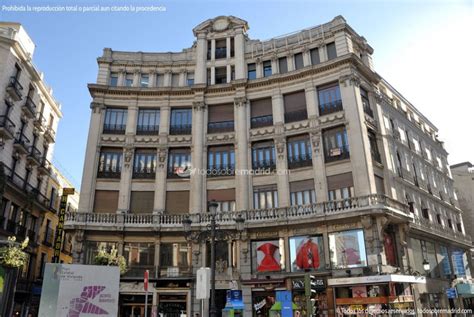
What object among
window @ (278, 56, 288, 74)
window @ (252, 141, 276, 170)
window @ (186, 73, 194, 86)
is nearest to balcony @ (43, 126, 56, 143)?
window @ (186, 73, 194, 86)

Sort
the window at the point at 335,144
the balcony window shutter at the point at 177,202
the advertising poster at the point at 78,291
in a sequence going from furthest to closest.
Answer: the balcony window shutter at the point at 177,202
the window at the point at 335,144
the advertising poster at the point at 78,291

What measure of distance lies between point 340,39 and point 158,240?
19.2 m

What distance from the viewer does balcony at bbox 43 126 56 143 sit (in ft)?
116

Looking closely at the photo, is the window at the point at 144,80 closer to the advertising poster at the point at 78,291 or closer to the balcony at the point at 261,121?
the balcony at the point at 261,121

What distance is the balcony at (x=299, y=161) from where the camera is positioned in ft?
87.2

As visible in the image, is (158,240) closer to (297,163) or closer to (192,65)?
(297,163)

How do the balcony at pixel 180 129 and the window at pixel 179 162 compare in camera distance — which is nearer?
the window at pixel 179 162

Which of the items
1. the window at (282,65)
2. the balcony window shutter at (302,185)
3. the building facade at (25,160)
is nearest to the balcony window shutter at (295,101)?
the window at (282,65)

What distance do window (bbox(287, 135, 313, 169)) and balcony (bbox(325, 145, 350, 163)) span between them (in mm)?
1228

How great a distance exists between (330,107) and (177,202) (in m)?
12.9

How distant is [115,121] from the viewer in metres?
30.2

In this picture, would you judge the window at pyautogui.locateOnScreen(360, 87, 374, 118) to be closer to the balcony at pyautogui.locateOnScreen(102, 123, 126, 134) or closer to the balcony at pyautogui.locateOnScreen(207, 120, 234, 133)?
the balcony at pyautogui.locateOnScreen(207, 120, 234, 133)

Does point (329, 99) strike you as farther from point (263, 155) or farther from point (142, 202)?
point (142, 202)

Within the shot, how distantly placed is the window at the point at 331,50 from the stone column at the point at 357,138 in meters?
2.38
